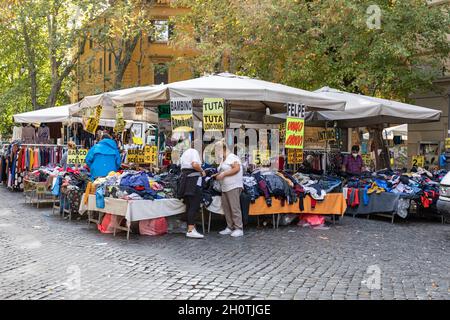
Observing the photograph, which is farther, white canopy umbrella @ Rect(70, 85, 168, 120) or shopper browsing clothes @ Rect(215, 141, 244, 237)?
white canopy umbrella @ Rect(70, 85, 168, 120)

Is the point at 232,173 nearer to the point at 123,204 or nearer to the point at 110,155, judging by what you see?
the point at 123,204

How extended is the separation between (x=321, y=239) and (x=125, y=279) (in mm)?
4091

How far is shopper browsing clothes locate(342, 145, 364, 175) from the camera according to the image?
1470 cm

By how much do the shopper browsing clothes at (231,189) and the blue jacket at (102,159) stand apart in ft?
9.21

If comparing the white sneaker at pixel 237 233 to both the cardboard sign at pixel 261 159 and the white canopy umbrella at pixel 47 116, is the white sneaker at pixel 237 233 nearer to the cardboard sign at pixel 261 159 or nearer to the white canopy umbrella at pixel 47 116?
the cardboard sign at pixel 261 159

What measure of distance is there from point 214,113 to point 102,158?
2.73 meters

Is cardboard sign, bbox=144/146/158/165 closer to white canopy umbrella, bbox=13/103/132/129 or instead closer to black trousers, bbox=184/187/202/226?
black trousers, bbox=184/187/202/226

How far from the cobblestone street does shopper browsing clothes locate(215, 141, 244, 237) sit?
0.34m

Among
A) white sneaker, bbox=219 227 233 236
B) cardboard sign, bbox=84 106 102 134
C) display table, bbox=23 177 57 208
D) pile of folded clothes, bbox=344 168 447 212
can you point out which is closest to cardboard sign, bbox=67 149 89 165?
display table, bbox=23 177 57 208

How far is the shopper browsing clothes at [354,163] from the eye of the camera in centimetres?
1470

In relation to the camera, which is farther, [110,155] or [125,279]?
[110,155]

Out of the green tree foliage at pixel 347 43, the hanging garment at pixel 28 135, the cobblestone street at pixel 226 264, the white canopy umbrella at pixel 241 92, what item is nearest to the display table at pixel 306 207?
the cobblestone street at pixel 226 264
